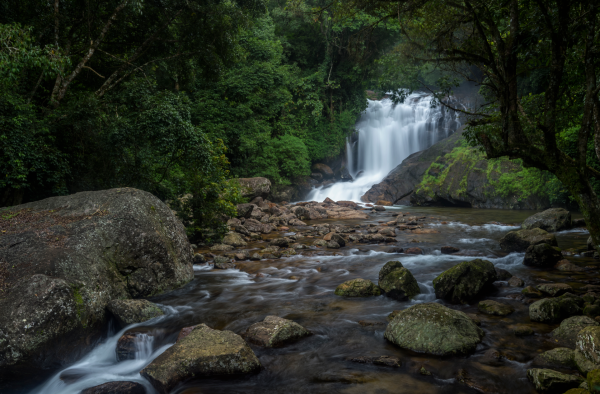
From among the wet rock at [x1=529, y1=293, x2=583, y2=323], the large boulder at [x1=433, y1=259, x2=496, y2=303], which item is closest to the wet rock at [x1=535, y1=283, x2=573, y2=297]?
the wet rock at [x1=529, y1=293, x2=583, y2=323]

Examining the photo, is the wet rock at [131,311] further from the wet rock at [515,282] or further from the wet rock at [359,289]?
the wet rock at [515,282]

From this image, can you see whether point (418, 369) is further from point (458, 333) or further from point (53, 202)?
point (53, 202)

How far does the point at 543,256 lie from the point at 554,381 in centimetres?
591

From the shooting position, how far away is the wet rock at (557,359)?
13.7 ft

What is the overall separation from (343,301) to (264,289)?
197cm

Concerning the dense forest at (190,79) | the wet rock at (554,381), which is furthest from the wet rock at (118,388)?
the dense forest at (190,79)

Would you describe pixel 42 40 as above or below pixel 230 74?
below

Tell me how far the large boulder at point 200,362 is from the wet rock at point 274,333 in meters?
0.54

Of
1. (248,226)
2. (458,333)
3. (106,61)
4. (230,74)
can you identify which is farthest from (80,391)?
(230,74)

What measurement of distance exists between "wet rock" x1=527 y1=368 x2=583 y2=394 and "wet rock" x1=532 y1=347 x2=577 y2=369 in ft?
1.66

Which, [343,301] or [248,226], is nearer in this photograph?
[343,301]

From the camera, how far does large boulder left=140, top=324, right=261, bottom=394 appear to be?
13.8 feet

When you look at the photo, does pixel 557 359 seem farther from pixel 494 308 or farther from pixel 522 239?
pixel 522 239

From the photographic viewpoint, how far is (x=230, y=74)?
22.9 m
